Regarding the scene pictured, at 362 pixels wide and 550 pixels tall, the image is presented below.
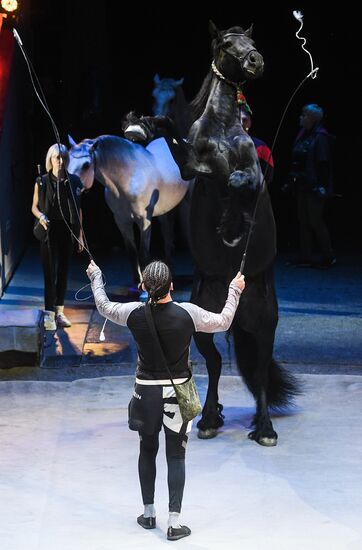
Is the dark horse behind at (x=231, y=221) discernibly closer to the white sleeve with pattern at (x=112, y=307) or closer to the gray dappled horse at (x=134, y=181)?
the white sleeve with pattern at (x=112, y=307)

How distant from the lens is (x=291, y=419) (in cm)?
796

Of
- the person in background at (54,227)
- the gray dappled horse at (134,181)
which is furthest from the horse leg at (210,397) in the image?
the gray dappled horse at (134,181)

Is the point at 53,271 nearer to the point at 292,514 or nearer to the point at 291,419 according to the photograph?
the point at 291,419

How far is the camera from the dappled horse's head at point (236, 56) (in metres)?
7.28

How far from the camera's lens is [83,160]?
11.0 metres

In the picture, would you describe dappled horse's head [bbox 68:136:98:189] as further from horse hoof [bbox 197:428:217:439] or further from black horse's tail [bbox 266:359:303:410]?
horse hoof [bbox 197:428:217:439]

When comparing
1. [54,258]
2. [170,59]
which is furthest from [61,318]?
[170,59]

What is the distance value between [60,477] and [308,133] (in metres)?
7.58

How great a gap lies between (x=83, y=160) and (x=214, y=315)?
5.31 meters

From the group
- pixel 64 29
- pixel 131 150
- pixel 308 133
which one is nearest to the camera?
pixel 131 150

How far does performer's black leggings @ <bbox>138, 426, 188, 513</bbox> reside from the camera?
581cm

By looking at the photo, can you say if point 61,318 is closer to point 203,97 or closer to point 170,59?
point 203,97

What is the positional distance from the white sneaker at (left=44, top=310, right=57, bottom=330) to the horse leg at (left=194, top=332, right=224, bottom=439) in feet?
10.2

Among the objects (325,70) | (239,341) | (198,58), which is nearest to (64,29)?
(198,58)
